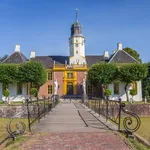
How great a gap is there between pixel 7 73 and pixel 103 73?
13.3 metres

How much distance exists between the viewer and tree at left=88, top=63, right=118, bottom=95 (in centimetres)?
3159

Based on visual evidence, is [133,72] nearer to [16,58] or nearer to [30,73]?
[30,73]

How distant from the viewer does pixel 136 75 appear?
3041 centimetres

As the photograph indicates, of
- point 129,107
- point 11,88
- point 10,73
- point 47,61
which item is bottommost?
point 129,107

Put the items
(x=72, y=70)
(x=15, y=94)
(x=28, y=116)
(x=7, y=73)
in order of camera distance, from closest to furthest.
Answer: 1. (x=28, y=116)
2. (x=7, y=73)
3. (x=15, y=94)
4. (x=72, y=70)

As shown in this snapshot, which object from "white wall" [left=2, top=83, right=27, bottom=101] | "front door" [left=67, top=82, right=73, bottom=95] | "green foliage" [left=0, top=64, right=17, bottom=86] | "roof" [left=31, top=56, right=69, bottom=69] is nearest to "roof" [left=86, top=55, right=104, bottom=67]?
"roof" [left=31, top=56, right=69, bottom=69]

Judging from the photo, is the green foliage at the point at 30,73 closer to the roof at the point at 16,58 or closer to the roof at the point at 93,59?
the roof at the point at 16,58

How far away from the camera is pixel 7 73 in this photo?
3106 cm

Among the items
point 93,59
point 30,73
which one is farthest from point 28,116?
point 93,59

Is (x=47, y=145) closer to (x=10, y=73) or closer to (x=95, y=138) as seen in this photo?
(x=95, y=138)

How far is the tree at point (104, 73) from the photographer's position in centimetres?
3159

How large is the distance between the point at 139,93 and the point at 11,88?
19.2 meters

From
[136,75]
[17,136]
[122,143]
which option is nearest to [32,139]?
[17,136]

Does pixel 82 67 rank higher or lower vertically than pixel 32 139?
higher
